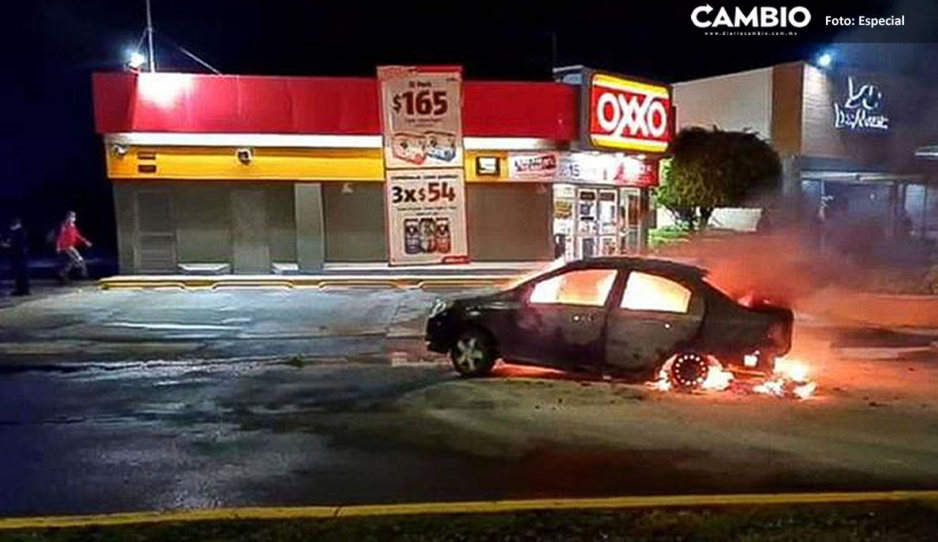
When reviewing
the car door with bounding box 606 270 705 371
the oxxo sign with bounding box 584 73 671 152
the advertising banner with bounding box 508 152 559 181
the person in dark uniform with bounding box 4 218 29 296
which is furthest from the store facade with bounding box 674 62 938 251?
the person in dark uniform with bounding box 4 218 29 296

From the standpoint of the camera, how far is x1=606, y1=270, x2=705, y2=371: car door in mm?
9836

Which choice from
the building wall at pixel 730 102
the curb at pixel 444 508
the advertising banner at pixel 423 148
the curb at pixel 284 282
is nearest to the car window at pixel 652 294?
the curb at pixel 444 508

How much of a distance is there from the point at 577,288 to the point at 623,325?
27.7 inches

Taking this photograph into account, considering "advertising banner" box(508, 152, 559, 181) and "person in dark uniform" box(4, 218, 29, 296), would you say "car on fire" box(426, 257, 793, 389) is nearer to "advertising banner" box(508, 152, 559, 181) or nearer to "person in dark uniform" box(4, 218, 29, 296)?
"advertising banner" box(508, 152, 559, 181)

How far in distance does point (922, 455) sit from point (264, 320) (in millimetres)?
11504

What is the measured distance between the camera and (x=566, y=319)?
1030 centimetres

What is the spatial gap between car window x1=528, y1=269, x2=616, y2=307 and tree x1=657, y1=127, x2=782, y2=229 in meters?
17.1

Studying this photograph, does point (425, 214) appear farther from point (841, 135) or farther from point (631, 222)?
point (841, 135)

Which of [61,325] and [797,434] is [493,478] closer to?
[797,434]

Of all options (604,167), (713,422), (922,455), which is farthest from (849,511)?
(604,167)

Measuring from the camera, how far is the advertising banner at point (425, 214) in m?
17.5

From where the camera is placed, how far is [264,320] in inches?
632

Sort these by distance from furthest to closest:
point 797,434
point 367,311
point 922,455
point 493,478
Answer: point 367,311
point 797,434
point 922,455
point 493,478

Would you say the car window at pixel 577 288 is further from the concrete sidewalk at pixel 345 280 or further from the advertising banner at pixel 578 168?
the advertising banner at pixel 578 168
